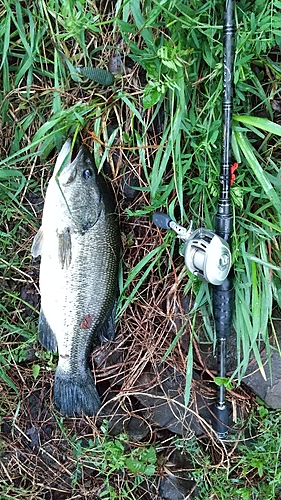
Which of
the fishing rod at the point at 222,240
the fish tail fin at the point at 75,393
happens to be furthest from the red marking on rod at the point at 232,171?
the fish tail fin at the point at 75,393

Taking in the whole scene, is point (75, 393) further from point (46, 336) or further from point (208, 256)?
point (208, 256)

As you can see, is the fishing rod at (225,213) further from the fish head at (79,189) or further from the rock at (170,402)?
the fish head at (79,189)

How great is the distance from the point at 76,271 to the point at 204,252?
0.60 metres

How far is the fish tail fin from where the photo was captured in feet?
7.55

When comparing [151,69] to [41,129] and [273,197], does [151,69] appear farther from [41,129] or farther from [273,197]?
[273,197]

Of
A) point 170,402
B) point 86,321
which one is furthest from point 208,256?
point 170,402

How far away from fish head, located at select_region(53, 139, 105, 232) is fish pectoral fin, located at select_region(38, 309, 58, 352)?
0.56m

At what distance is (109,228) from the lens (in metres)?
2.14

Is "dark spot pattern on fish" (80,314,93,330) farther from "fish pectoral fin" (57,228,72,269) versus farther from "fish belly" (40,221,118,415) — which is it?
"fish pectoral fin" (57,228,72,269)

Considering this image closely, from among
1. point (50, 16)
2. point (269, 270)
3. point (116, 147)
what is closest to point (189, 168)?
point (116, 147)

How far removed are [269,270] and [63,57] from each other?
142 centimetres

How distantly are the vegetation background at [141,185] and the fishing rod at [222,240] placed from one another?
0.09 metres

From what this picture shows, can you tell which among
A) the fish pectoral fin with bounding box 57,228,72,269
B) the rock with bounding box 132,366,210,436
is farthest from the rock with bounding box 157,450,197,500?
the fish pectoral fin with bounding box 57,228,72,269

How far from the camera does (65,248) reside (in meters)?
2.08
